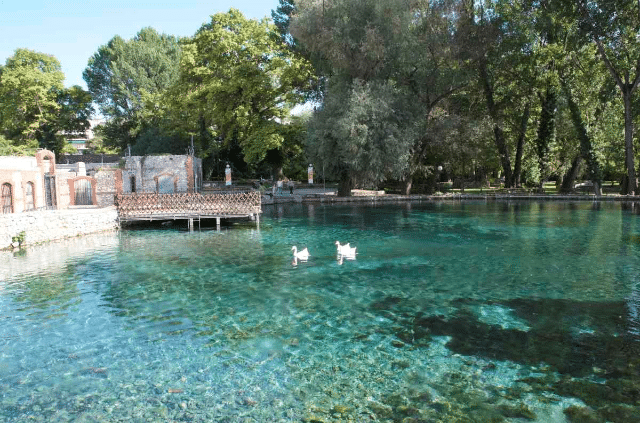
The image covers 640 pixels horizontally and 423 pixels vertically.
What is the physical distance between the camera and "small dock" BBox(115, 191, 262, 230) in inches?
1230

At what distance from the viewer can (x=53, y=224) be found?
27016mm

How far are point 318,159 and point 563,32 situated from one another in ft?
88.7

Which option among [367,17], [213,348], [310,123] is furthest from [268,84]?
[213,348]

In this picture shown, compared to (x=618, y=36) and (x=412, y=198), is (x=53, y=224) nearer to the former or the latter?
(x=412, y=198)

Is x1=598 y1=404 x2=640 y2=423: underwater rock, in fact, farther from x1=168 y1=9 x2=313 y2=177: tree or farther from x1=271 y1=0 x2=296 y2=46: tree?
x1=271 y1=0 x2=296 y2=46: tree

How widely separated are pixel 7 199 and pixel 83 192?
9865 millimetres

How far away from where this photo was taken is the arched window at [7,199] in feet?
95.4

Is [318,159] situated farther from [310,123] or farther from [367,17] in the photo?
[367,17]

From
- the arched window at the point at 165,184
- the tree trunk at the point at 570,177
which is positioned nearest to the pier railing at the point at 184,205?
the arched window at the point at 165,184

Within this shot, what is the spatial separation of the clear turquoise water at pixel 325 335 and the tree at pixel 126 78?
4578cm

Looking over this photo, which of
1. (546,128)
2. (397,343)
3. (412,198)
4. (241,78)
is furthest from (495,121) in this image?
(397,343)

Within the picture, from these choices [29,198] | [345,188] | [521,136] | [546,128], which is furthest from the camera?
[521,136]

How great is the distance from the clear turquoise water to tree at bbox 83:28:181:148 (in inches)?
1802

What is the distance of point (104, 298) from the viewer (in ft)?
49.8
